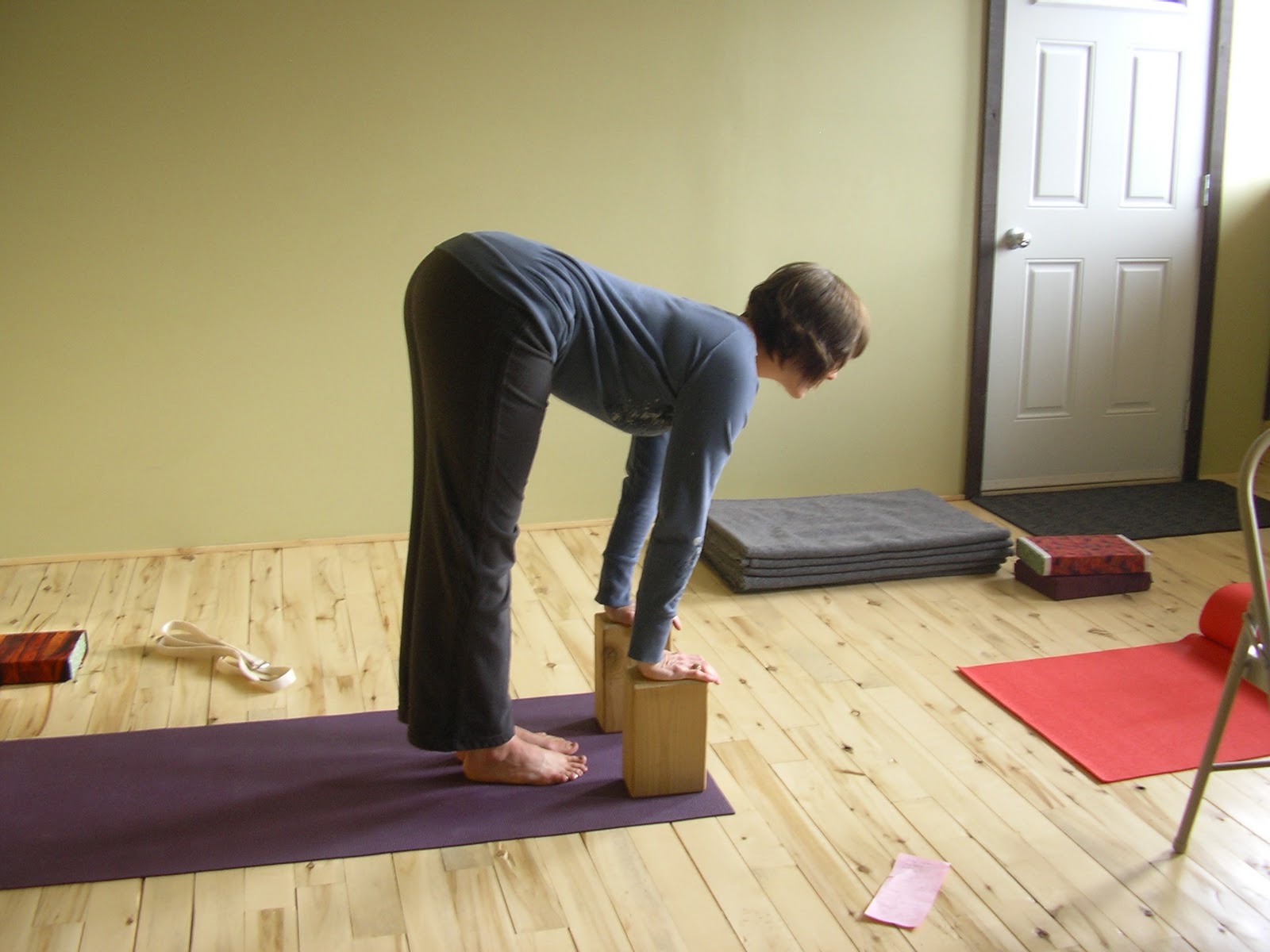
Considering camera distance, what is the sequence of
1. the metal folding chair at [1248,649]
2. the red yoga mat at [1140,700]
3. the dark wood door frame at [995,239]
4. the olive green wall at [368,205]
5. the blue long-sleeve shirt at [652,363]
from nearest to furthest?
the metal folding chair at [1248,649], the blue long-sleeve shirt at [652,363], the red yoga mat at [1140,700], the olive green wall at [368,205], the dark wood door frame at [995,239]

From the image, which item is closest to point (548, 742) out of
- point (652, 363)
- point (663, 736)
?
point (663, 736)

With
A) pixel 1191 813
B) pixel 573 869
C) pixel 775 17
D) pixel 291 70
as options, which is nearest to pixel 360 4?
pixel 291 70

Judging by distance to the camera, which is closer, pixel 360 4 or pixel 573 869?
pixel 573 869

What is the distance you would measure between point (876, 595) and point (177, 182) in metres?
2.16

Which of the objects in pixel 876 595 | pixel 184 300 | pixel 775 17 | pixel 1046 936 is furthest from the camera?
pixel 775 17

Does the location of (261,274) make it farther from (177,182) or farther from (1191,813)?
(1191,813)

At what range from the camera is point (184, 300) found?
3.30 meters

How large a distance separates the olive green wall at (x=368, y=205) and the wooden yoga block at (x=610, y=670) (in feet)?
4.73

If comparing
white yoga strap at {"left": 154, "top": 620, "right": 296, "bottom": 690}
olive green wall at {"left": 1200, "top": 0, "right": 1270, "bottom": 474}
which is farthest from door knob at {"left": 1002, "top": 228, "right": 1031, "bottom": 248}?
white yoga strap at {"left": 154, "top": 620, "right": 296, "bottom": 690}

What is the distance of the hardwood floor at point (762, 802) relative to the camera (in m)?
1.69

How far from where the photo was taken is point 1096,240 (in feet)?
12.8

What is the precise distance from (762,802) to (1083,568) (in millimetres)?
1392

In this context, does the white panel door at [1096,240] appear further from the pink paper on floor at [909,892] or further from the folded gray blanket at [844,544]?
the pink paper on floor at [909,892]

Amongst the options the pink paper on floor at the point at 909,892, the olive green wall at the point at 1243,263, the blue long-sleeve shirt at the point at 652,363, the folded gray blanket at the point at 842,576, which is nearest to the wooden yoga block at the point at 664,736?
the blue long-sleeve shirt at the point at 652,363
